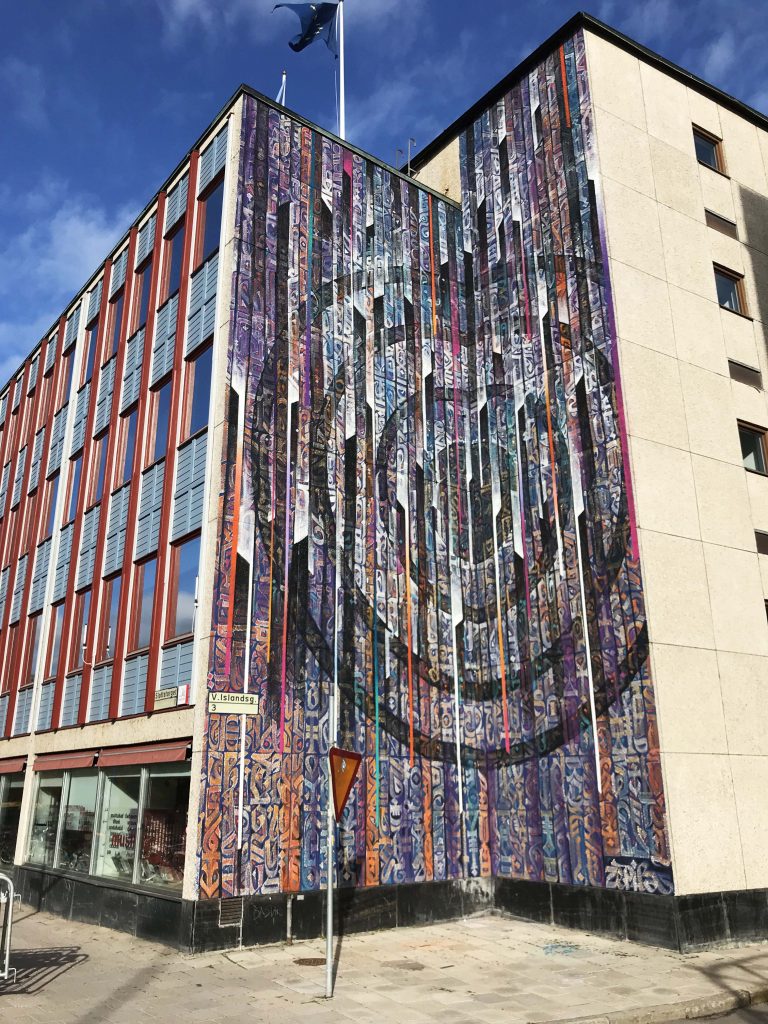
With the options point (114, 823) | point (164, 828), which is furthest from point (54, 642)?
point (164, 828)

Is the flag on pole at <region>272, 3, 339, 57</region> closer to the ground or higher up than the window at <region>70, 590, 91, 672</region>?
higher up

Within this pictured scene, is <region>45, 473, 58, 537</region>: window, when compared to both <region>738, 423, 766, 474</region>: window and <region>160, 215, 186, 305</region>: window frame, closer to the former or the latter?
<region>160, 215, 186, 305</region>: window frame

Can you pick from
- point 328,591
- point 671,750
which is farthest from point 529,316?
point 671,750

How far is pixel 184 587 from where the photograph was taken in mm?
14141

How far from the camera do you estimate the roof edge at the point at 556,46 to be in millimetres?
16906

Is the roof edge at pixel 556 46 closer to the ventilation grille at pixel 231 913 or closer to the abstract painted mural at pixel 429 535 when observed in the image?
the abstract painted mural at pixel 429 535

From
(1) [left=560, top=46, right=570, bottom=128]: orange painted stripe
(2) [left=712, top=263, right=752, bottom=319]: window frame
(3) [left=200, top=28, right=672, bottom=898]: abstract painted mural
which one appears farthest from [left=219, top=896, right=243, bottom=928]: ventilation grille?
(1) [left=560, top=46, right=570, bottom=128]: orange painted stripe

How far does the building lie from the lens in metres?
12.9

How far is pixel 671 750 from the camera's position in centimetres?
1263

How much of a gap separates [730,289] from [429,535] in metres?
7.80

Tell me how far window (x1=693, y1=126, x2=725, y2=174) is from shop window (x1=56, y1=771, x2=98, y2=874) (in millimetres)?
17000

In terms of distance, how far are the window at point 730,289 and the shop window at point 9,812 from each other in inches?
695

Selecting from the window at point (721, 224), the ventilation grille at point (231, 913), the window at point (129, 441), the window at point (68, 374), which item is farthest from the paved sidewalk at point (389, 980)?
the window at point (68, 374)

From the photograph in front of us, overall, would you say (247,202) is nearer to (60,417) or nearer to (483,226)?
→ (483,226)
